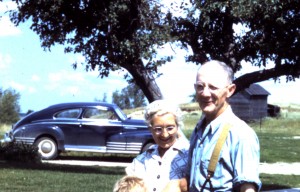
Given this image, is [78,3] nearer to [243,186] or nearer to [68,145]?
[68,145]

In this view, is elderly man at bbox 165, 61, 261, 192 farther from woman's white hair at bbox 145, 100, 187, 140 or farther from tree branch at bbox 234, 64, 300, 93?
tree branch at bbox 234, 64, 300, 93

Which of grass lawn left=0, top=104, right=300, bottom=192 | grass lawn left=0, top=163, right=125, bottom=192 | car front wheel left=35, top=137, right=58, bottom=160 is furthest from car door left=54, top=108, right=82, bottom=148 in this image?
grass lawn left=0, top=163, right=125, bottom=192

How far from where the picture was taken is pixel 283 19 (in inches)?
456

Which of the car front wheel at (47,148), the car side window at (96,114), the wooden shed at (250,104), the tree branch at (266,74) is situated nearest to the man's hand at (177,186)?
the tree branch at (266,74)

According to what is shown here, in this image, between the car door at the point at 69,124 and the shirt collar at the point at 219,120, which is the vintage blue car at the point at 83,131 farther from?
the shirt collar at the point at 219,120

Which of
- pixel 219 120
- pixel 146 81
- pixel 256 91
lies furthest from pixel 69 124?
pixel 256 91

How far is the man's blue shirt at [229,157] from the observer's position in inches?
134

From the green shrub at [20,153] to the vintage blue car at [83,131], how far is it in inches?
61.7

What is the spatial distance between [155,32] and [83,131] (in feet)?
23.3

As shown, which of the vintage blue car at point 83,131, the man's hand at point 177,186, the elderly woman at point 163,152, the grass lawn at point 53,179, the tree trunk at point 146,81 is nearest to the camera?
the man's hand at point 177,186

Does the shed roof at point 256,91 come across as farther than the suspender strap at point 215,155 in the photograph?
Yes

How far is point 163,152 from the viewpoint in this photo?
423 cm

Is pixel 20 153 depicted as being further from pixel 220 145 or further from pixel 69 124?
pixel 220 145

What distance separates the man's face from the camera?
3.60 metres
